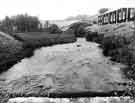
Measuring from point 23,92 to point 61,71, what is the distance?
2748mm

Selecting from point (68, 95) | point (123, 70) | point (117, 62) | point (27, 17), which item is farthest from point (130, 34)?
point (27, 17)

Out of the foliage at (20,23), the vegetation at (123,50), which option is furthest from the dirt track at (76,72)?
the foliage at (20,23)

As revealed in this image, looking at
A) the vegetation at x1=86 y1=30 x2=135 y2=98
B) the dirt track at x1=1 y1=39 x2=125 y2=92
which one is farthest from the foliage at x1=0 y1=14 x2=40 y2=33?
the vegetation at x1=86 y1=30 x2=135 y2=98

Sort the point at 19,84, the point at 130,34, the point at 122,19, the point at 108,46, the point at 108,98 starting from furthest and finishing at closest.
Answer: the point at 122,19
the point at 108,46
the point at 130,34
the point at 19,84
the point at 108,98

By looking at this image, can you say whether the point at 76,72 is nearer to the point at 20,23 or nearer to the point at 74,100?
the point at 74,100

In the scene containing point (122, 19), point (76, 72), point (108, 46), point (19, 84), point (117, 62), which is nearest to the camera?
point (19, 84)

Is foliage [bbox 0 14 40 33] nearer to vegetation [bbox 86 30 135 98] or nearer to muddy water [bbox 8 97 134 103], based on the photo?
vegetation [bbox 86 30 135 98]

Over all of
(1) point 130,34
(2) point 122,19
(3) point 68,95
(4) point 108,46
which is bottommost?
(3) point 68,95

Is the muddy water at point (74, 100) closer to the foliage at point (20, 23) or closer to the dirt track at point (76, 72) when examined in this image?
the dirt track at point (76, 72)

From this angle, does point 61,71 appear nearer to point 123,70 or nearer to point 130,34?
point 123,70

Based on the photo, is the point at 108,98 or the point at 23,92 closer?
the point at 108,98

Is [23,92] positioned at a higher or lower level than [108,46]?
lower

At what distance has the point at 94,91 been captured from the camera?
5.68 meters

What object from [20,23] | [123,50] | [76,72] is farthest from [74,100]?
[20,23]
